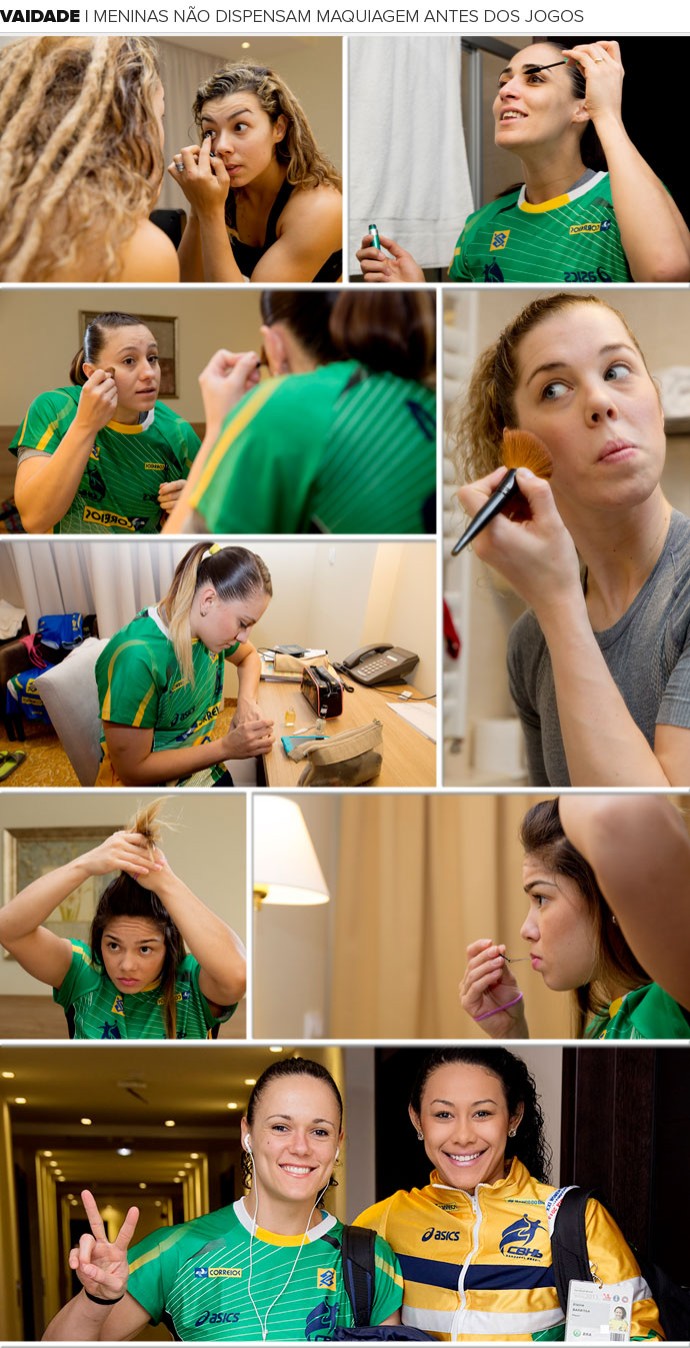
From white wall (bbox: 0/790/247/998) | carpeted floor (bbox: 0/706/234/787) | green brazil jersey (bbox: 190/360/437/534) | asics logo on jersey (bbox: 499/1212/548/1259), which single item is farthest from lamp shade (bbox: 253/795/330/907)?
asics logo on jersey (bbox: 499/1212/548/1259)

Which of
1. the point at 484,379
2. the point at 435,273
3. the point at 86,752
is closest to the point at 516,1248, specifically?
the point at 86,752

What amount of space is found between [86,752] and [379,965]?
0.44m

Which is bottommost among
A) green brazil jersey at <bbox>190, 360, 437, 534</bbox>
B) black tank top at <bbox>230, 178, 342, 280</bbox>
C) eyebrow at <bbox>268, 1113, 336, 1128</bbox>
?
eyebrow at <bbox>268, 1113, 336, 1128</bbox>

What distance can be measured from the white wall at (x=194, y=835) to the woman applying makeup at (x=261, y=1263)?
234 millimetres

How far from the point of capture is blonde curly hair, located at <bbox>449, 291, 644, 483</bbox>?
172 centimetres

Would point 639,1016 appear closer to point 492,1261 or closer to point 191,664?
point 492,1261

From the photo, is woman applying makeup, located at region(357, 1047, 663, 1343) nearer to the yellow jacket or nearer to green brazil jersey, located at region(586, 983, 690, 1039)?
the yellow jacket

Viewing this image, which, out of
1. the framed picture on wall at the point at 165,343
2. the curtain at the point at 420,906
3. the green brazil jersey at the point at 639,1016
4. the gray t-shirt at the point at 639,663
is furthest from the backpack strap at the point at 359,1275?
the framed picture on wall at the point at 165,343

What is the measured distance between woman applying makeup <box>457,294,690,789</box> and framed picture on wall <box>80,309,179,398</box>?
0.35 meters

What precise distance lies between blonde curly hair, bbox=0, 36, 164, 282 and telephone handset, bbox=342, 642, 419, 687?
0.55m

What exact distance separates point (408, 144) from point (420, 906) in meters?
0.92

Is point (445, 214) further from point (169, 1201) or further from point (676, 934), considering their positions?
point (169, 1201)

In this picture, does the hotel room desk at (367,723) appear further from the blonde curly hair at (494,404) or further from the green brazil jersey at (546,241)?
the green brazil jersey at (546,241)

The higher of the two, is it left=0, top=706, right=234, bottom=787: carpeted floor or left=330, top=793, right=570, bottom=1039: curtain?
left=0, top=706, right=234, bottom=787: carpeted floor
